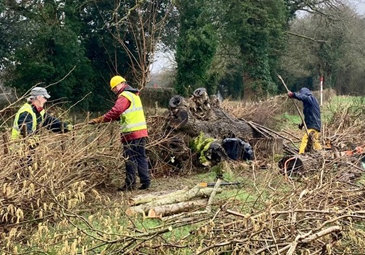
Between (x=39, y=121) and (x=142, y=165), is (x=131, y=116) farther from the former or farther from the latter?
(x=39, y=121)

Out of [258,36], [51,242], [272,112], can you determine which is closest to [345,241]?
[51,242]

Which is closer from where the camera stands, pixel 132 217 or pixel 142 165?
pixel 132 217

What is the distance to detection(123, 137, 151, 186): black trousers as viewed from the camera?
729 cm

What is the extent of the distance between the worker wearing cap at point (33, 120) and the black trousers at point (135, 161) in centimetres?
100

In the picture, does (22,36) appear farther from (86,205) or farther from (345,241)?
(345,241)

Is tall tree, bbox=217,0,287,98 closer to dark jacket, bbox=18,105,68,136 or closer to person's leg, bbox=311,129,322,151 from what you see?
person's leg, bbox=311,129,322,151

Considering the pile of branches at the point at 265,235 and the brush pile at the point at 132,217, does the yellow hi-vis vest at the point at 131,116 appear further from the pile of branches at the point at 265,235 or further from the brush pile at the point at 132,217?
the pile of branches at the point at 265,235

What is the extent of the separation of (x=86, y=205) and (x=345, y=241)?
2909 mm

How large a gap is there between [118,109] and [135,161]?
798mm

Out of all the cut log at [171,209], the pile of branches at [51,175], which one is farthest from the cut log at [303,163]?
the pile of branches at [51,175]

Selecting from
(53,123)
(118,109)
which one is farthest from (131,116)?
(53,123)

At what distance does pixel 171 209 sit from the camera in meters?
5.73

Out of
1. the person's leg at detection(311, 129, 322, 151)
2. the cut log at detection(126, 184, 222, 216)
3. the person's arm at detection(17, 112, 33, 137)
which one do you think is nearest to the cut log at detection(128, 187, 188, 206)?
the cut log at detection(126, 184, 222, 216)

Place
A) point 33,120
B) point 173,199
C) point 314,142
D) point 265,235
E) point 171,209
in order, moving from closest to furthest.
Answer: point 265,235 → point 171,209 → point 173,199 → point 33,120 → point 314,142
